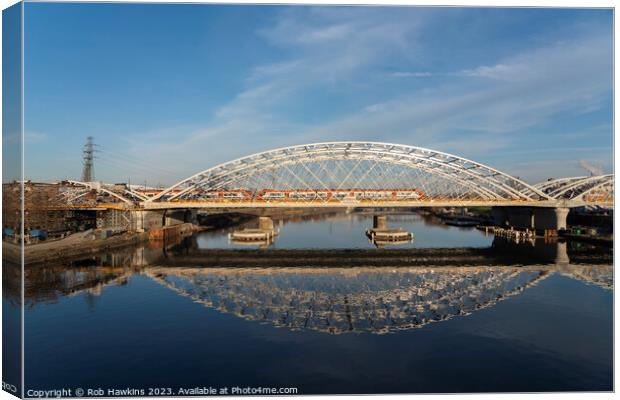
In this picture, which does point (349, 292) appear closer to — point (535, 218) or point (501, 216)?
point (535, 218)

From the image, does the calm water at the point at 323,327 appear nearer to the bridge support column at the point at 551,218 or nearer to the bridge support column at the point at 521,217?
the bridge support column at the point at 551,218

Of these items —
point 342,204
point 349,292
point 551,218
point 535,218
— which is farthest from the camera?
point 535,218

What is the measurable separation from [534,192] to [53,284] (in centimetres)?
4277

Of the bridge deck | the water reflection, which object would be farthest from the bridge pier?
the water reflection

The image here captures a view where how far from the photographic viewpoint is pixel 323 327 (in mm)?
15414

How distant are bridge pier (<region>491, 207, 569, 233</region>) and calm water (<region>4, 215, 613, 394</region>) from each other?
58.7 feet

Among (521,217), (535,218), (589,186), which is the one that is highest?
(589,186)

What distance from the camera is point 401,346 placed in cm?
1347

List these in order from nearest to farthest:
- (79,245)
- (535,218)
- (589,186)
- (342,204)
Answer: (79,245) < (342,204) < (535,218) < (589,186)

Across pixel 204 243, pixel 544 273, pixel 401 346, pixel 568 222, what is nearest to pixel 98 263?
pixel 204 243

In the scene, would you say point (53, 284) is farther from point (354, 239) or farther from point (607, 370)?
point (354, 239)

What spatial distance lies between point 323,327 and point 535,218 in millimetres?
40601

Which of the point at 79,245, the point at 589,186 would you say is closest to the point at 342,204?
the point at 79,245

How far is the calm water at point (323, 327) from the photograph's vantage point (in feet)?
37.3
